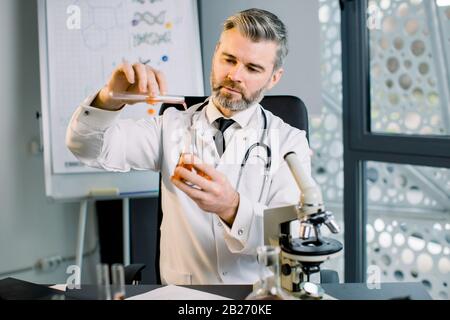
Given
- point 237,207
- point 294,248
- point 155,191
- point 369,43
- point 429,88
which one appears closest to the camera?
point 294,248

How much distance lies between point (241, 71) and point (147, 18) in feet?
1.64

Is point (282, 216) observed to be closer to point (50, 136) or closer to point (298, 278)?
point (298, 278)

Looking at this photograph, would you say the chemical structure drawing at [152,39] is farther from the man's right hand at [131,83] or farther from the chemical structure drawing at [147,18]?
the man's right hand at [131,83]

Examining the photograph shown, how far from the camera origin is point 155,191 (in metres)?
1.54

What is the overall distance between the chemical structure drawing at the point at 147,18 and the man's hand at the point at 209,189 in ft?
1.95

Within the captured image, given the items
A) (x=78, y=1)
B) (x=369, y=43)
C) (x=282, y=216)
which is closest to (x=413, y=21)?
(x=369, y=43)

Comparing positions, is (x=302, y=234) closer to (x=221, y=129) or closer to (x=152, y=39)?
(x=221, y=129)

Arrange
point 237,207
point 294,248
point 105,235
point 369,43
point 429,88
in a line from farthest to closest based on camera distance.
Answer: point 105,235
point 429,88
point 369,43
point 237,207
point 294,248

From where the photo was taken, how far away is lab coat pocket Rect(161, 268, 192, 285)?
1.11 metres

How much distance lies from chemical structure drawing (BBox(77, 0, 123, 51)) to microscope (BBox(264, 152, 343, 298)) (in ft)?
2.31

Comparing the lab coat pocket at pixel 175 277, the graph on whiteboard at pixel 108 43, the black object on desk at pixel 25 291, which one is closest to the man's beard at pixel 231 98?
the graph on whiteboard at pixel 108 43

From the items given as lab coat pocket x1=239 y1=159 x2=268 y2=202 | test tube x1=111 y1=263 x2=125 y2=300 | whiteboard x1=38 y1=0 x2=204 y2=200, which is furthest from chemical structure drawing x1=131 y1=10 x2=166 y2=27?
test tube x1=111 y1=263 x2=125 y2=300

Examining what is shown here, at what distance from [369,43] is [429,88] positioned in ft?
0.76
